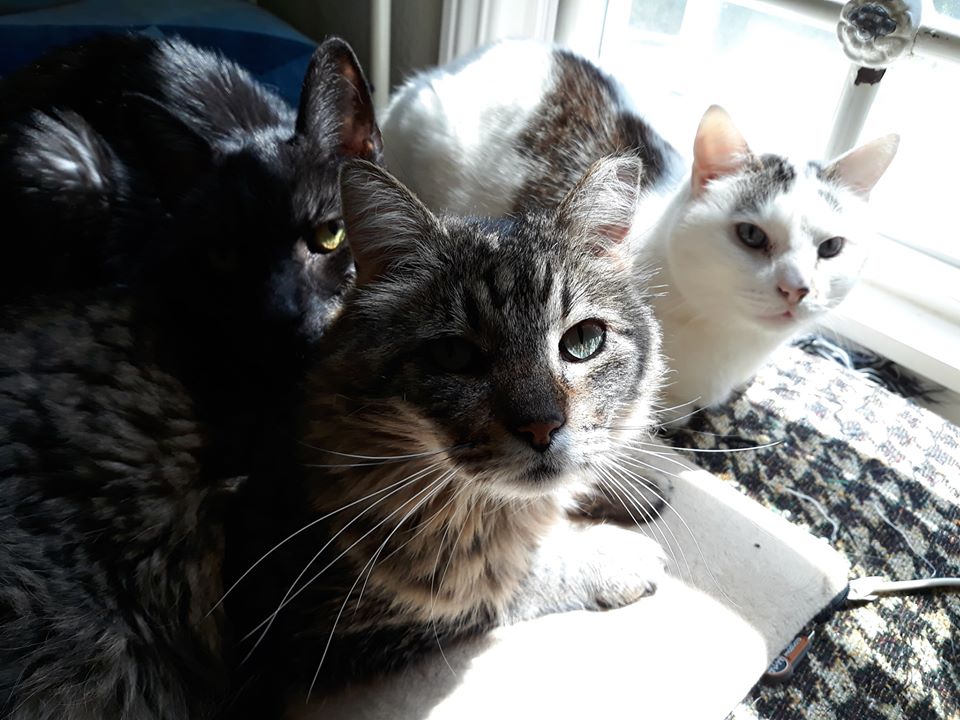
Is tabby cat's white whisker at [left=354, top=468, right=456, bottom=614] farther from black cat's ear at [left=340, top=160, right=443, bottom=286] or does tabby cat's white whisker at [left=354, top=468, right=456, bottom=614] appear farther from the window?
the window

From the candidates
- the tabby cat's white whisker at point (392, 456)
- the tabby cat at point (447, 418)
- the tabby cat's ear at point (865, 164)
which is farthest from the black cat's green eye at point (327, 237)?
the tabby cat's ear at point (865, 164)

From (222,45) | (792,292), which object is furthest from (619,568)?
(222,45)

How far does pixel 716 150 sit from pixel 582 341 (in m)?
0.66

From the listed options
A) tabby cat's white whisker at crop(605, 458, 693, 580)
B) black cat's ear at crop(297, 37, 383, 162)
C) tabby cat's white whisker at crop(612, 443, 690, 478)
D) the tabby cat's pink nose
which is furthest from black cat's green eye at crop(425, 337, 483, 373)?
black cat's ear at crop(297, 37, 383, 162)

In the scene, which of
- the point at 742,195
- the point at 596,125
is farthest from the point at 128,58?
the point at 742,195

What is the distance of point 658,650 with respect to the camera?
41.6 inches

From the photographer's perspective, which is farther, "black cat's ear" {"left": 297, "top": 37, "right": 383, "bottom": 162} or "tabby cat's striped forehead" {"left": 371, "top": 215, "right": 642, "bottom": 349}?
"black cat's ear" {"left": 297, "top": 37, "right": 383, "bottom": 162}

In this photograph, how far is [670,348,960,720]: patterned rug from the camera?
3.53 ft

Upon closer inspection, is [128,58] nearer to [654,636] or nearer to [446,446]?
[446,446]

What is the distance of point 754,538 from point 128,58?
1560 mm

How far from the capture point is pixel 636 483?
1.25 metres

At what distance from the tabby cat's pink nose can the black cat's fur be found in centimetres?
39

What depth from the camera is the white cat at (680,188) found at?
131cm

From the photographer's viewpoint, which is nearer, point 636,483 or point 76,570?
point 76,570
